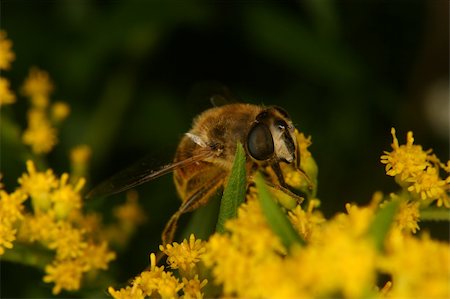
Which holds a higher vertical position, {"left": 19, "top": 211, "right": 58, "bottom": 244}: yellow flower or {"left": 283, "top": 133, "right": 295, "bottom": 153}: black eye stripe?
{"left": 19, "top": 211, "right": 58, "bottom": 244}: yellow flower

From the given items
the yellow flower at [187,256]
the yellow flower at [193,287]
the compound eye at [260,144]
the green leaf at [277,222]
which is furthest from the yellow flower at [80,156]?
the green leaf at [277,222]

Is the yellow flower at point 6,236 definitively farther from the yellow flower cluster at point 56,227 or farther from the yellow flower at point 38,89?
the yellow flower at point 38,89

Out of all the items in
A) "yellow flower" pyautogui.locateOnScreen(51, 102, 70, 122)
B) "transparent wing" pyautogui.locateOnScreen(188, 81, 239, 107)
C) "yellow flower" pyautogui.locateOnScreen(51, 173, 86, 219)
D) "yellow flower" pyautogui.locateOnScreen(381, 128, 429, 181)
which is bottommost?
"yellow flower" pyautogui.locateOnScreen(381, 128, 429, 181)

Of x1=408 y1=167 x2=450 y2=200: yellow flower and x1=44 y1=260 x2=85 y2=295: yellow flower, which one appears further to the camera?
x1=44 y1=260 x2=85 y2=295: yellow flower

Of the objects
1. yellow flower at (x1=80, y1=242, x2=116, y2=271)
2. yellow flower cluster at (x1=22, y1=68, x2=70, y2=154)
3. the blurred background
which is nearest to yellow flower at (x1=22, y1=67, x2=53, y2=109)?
yellow flower cluster at (x1=22, y1=68, x2=70, y2=154)

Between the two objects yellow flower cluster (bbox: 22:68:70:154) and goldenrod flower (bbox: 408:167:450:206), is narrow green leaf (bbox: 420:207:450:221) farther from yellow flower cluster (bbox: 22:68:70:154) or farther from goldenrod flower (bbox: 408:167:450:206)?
yellow flower cluster (bbox: 22:68:70:154)

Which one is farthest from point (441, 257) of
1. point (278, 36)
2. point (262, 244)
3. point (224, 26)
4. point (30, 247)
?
point (224, 26)

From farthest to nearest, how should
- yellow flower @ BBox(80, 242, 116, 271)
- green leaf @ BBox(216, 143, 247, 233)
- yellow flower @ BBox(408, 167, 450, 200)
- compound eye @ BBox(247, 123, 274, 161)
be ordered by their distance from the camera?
yellow flower @ BBox(80, 242, 116, 271) < compound eye @ BBox(247, 123, 274, 161) < yellow flower @ BBox(408, 167, 450, 200) < green leaf @ BBox(216, 143, 247, 233)
